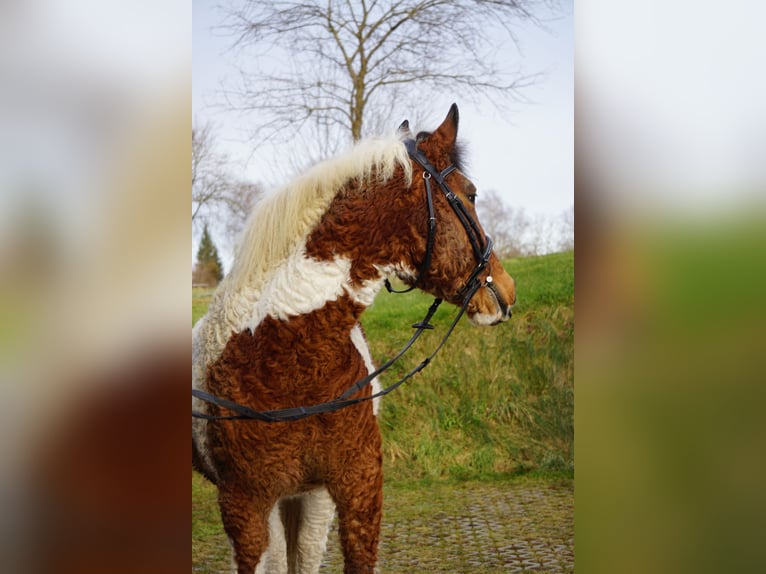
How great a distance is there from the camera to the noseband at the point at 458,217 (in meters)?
A: 2.19

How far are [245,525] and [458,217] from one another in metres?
1.31

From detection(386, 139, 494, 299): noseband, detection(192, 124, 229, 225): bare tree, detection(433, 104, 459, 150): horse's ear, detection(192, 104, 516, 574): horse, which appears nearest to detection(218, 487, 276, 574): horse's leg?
detection(192, 104, 516, 574): horse

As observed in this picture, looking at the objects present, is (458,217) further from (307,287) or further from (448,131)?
(307,287)

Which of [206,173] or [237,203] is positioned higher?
[206,173]

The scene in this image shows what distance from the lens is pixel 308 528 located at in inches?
107

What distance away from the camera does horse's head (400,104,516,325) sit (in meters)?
2.21

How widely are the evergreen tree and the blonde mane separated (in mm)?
1868

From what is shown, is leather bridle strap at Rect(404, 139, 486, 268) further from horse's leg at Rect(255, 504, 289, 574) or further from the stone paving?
the stone paving

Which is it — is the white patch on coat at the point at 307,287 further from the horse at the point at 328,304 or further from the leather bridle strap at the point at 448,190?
the leather bridle strap at the point at 448,190

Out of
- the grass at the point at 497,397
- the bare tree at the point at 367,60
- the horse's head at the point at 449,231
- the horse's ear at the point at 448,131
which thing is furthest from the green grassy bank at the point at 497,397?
the horse's ear at the point at 448,131

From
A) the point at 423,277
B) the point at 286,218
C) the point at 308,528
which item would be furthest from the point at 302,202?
the point at 308,528
